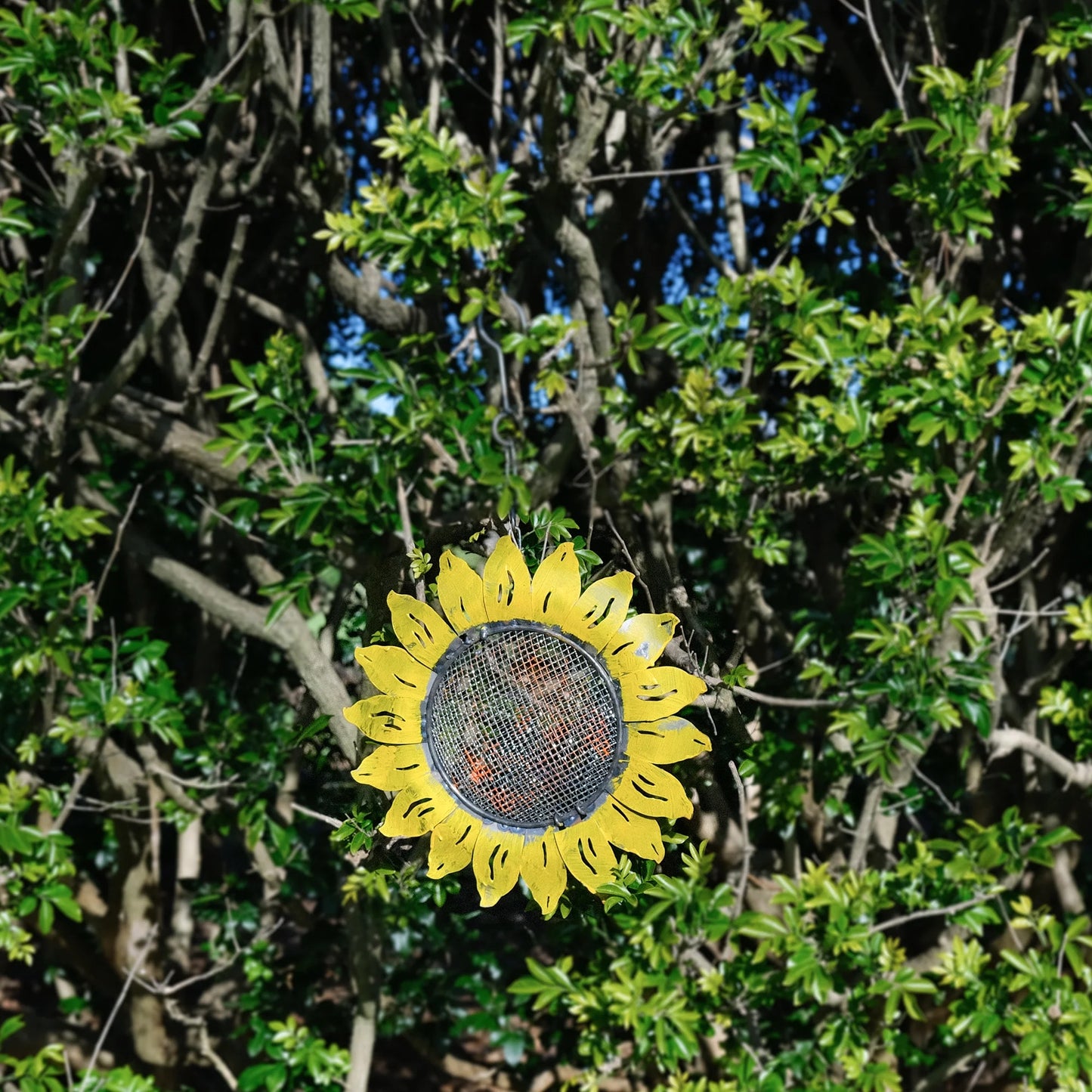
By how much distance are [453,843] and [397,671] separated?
0.14m

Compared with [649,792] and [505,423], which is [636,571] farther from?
[505,423]

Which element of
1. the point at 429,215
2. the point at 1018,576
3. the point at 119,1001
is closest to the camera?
the point at 429,215

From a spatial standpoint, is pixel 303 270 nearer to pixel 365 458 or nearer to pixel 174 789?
pixel 365 458

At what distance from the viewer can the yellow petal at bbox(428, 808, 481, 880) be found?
832 millimetres

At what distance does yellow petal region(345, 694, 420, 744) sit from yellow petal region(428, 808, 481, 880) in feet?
0.22

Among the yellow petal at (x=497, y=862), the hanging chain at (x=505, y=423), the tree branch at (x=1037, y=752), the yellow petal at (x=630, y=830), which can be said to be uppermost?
the yellow petal at (x=630, y=830)

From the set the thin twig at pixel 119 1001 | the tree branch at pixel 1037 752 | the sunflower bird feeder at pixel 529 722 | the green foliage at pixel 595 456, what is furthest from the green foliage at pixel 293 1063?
the sunflower bird feeder at pixel 529 722

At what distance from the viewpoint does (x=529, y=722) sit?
0.86 metres

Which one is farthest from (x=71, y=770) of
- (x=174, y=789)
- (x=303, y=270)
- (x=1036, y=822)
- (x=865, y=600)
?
(x=1036, y=822)

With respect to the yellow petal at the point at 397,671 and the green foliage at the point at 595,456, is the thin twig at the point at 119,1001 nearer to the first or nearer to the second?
the green foliage at the point at 595,456

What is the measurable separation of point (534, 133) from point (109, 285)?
5.16 feet

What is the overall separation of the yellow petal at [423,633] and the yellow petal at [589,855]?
0.55 feet

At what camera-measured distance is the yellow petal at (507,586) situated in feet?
2.74

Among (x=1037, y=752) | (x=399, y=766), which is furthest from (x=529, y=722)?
(x=1037, y=752)
